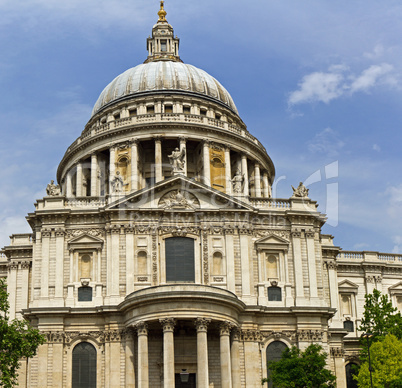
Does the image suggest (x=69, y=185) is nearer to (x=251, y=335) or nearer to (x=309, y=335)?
(x=251, y=335)

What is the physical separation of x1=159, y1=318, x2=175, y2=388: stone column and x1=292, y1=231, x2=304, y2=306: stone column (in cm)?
1082

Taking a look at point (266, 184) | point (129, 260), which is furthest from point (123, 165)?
point (129, 260)

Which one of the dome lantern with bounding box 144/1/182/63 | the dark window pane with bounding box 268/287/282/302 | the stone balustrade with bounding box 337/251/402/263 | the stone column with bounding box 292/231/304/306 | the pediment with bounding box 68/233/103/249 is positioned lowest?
the dark window pane with bounding box 268/287/282/302

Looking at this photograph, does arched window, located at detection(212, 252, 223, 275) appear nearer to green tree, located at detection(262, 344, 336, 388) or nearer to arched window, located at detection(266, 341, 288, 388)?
arched window, located at detection(266, 341, 288, 388)

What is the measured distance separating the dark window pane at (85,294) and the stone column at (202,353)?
351 inches

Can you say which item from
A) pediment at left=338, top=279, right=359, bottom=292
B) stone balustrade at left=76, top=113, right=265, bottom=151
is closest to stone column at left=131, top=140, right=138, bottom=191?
stone balustrade at left=76, top=113, right=265, bottom=151

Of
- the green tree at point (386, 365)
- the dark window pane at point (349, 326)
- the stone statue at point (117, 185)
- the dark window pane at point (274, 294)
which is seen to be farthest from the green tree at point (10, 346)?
the dark window pane at point (349, 326)

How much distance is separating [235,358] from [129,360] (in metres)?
7.27

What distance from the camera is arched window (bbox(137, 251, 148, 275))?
5306cm

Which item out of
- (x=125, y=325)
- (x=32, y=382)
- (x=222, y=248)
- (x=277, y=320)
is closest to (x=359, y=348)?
(x=277, y=320)

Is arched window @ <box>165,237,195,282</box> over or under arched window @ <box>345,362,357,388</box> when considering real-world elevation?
over

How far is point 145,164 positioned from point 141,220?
17.4 metres

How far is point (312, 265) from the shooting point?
5516 centimetres

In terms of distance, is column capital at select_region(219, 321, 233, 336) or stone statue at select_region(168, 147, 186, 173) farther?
stone statue at select_region(168, 147, 186, 173)
